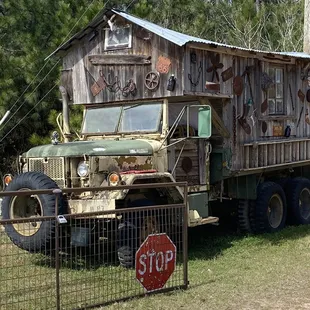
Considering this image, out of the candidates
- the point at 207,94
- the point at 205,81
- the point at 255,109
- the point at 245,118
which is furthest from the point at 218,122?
the point at 255,109

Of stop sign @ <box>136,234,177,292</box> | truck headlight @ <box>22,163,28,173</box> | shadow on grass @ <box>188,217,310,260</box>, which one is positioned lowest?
shadow on grass @ <box>188,217,310,260</box>

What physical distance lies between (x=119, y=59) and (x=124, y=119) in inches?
41.2

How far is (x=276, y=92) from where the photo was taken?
37.0 feet

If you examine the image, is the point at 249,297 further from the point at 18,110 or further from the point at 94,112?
the point at 18,110

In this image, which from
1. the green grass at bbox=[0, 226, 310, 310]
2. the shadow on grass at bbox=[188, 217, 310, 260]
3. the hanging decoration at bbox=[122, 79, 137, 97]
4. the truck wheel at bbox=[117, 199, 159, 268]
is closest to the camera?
the green grass at bbox=[0, 226, 310, 310]

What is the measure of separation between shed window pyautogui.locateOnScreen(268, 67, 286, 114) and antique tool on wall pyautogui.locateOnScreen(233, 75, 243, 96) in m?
1.04

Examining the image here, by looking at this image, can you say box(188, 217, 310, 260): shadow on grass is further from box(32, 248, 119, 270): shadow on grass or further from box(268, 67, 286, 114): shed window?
box(268, 67, 286, 114): shed window

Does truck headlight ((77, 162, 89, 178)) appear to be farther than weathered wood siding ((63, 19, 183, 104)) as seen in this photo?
No

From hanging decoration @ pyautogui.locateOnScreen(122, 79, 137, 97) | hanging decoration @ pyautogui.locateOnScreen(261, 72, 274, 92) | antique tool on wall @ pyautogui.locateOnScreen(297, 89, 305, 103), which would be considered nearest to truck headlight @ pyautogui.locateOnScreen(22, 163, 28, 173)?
hanging decoration @ pyautogui.locateOnScreen(122, 79, 137, 97)

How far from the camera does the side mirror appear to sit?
341 inches

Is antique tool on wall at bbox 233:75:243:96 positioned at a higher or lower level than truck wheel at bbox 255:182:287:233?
higher

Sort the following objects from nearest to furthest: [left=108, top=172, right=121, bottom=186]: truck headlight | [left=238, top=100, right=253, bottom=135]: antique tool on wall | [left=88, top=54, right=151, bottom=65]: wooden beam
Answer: [left=108, top=172, right=121, bottom=186]: truck headlight → [left=88, top=54, right=151, bottom=65]: wooden beam → [left=238, top=100, right=253, bottom=135]: antique tool on wall

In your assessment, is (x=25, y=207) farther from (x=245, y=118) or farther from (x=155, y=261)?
(x=245, y=118)

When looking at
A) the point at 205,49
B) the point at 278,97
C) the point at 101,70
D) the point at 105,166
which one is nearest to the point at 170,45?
the point at 205,49
